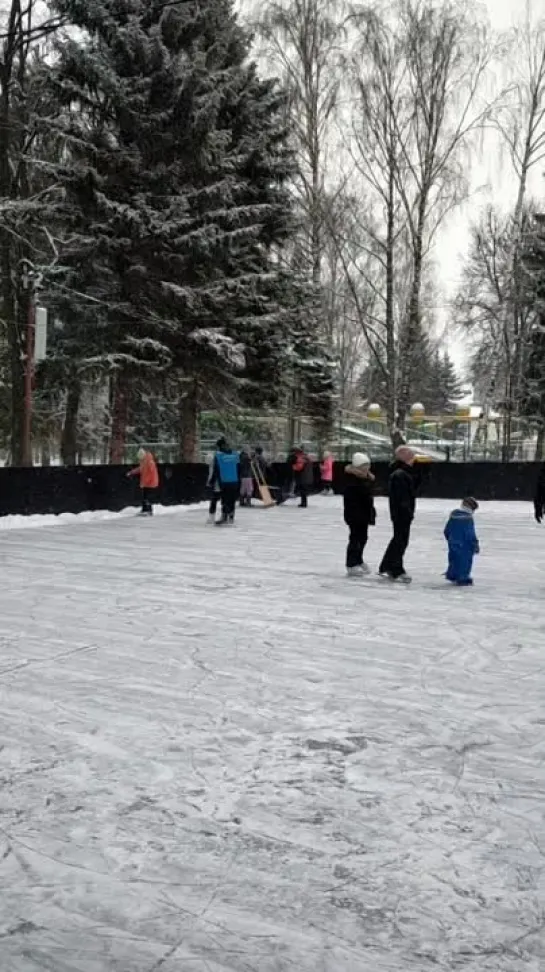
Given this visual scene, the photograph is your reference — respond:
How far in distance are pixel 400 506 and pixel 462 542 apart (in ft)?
2.69

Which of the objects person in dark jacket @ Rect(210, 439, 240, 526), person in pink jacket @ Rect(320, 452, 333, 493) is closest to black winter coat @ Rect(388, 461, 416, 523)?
person in dark jacket @ Rect(210, 439, 240, 526)

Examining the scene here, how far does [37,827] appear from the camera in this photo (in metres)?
3.34

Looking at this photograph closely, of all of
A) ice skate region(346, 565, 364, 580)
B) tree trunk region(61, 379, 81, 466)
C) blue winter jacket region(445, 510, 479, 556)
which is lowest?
ice skate region(346, 565, 364, 580)

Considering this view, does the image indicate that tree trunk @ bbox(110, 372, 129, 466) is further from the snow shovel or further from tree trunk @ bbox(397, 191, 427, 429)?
tree trunk @ bbox(397, 191, 427, 429)

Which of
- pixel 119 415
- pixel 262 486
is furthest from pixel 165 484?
pixel 262 486

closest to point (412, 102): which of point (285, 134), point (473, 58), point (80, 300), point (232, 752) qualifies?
point (473, 58)

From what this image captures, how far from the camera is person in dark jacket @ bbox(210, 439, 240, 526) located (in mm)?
15875

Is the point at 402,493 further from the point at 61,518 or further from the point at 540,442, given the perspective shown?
the point at 540,442

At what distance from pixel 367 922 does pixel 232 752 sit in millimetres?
1570

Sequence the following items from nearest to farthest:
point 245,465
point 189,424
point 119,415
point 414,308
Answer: point 245,465 → point 119,415 → point 189,424 → point 414,308

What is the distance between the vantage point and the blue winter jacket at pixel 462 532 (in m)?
9.59

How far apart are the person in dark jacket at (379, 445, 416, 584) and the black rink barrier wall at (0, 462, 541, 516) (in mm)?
402

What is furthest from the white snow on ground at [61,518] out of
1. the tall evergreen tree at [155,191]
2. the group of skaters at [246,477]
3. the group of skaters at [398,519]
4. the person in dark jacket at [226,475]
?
the group of skaters at [398,519]

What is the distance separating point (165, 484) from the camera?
22188 millimetres
